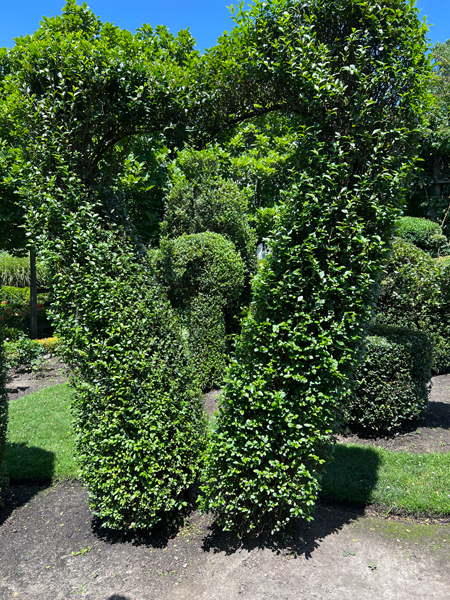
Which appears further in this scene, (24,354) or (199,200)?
(24,354)

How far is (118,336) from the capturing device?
12.1 feet

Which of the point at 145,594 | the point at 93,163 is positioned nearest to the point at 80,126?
the point at 93,163

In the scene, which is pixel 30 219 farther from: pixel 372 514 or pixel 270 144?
pixel 270 144

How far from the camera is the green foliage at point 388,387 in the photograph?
582cm

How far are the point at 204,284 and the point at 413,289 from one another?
3.66 metres

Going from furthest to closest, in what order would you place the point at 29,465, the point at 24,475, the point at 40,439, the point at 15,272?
the point at 15,272
the point at 40,439
the point at 29,465
the point at 24,475

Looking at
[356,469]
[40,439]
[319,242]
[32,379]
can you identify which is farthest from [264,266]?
[32,379]

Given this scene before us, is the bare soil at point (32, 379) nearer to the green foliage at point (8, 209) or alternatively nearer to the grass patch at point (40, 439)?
the grass patch at point (40, 439)

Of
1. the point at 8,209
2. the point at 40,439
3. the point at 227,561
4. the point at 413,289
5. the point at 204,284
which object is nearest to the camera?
the point at 227,561

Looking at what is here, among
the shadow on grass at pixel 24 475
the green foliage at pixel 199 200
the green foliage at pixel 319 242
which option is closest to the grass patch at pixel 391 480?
the green foliage at pixel 319 242

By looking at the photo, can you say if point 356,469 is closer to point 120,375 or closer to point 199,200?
point 120,375

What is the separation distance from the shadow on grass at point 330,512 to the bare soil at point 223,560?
0.04 ft

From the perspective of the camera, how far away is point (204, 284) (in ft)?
25.0

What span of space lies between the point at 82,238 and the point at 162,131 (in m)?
1.73
